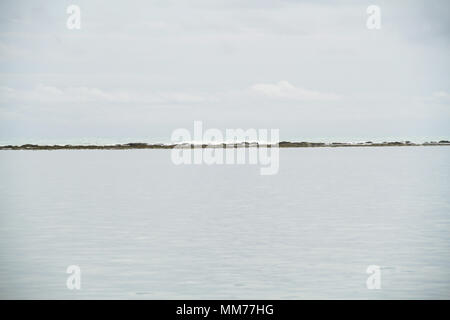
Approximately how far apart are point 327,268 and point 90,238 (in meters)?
12.9

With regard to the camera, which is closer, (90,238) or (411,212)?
(90,238)

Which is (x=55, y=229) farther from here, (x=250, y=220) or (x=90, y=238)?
(x=250, y=220)

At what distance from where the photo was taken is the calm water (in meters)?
28.3

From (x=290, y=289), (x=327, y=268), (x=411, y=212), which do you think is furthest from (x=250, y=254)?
(x=411, y=212)

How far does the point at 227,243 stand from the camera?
37.5m

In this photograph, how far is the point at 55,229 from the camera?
42.9 metres

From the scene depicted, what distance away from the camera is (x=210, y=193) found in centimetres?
6744

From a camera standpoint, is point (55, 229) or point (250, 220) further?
point (250, 220)

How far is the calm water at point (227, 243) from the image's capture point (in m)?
28.3
